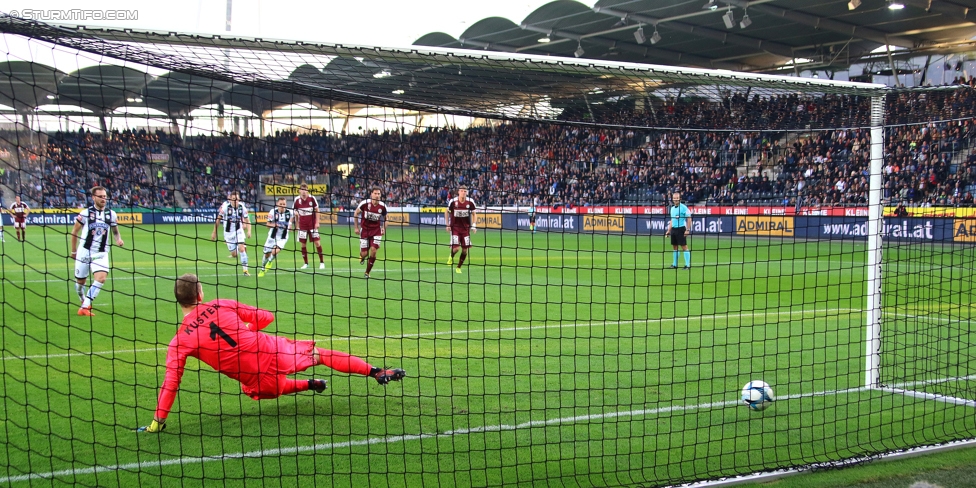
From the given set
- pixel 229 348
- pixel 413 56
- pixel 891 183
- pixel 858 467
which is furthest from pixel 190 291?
pixel 891 183

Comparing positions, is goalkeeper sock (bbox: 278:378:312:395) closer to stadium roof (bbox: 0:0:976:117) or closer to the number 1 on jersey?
the number 1 on jersey

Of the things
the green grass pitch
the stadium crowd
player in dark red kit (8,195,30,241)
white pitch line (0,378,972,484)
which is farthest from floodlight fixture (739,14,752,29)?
player in dark red kit (8,195,30,241)

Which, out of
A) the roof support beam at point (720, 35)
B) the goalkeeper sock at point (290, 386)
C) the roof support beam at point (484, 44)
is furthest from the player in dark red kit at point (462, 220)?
the roof support beam at point (484, 44)

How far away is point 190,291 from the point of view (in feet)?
17.3

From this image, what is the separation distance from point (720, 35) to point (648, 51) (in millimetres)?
3843

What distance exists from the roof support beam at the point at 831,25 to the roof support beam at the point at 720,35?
8.92ft

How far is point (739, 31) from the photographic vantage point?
2436cm

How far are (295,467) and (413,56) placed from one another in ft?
9.07

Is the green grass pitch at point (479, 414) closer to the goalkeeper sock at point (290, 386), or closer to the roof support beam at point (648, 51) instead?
the goalkeeper sock at point (290, 386)

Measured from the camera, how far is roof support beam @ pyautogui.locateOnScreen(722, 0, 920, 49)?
21375 mm

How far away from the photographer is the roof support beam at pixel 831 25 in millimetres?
21375

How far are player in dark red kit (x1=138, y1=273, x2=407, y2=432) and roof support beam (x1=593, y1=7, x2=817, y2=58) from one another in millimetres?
19656

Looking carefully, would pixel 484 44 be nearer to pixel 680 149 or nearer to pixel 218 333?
pixel 680 149

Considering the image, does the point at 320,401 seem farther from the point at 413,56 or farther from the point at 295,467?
the point at 413,56
